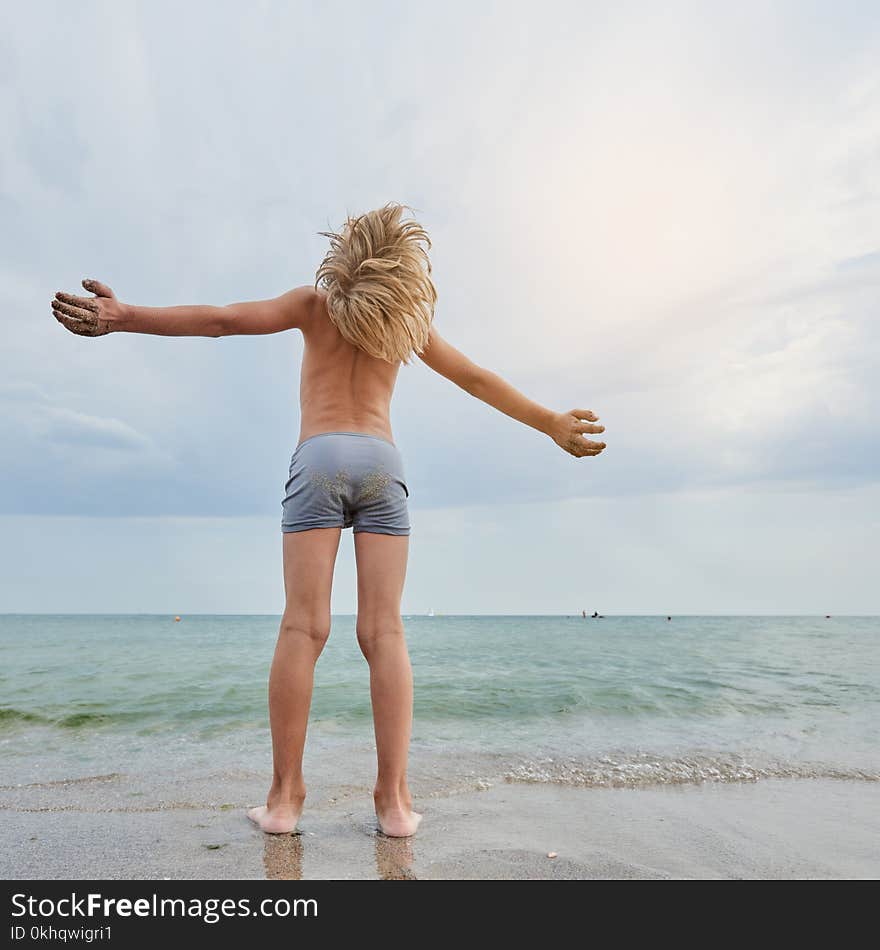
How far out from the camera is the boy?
2.54 meters

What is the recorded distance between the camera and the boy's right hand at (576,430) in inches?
122

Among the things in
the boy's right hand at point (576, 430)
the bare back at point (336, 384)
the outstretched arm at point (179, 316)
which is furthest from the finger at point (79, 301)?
the boy's right hand at point (576, 430)

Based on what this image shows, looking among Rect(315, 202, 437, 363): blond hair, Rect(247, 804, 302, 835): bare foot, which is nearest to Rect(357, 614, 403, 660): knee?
Rect(247, 804, 302, 835): bare foot

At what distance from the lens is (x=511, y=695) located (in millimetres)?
7012

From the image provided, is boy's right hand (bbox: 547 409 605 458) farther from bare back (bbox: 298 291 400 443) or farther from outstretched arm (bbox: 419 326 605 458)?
bare back (bbox: 298 291 400 443)

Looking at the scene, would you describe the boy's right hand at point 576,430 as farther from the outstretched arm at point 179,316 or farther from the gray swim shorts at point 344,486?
the outstretched arm at point 179,316

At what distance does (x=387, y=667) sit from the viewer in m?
2.58

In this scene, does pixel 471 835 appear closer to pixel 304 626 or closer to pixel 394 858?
pixel 394 858

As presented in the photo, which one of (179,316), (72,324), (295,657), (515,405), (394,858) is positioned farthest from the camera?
(515,405)

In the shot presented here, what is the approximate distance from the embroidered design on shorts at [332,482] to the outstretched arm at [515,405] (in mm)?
690

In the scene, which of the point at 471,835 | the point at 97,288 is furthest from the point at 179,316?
the point at 471,835

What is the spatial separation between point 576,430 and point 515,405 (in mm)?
286
